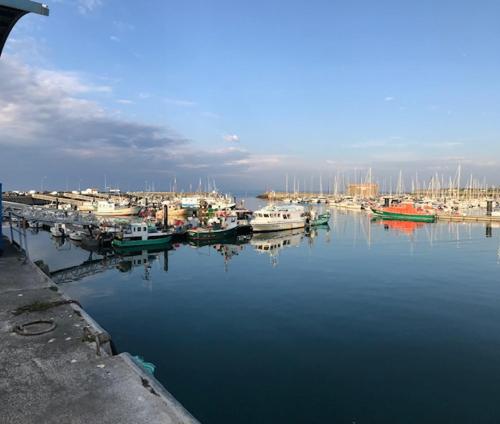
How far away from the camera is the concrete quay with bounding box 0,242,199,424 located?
5863 millimetres

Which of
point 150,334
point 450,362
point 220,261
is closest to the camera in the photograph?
point 450,362

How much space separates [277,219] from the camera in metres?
57.6

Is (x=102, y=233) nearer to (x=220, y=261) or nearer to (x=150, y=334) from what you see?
(x=220, y=261)

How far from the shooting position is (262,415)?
9.66 meters

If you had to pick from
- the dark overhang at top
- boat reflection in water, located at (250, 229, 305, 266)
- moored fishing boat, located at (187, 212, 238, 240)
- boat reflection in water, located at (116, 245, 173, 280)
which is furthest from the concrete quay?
moored fishing boat, located at (187, 212, 238, 240)

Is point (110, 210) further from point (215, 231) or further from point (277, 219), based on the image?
point (277, 219)

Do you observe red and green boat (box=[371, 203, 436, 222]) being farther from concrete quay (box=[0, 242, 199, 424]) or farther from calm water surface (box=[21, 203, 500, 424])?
concrete quay (box=[0, 242, 199, 424])

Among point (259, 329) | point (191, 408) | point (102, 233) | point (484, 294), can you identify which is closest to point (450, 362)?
point (259, 329)

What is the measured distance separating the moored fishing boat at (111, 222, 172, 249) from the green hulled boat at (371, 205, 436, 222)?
2202 inches

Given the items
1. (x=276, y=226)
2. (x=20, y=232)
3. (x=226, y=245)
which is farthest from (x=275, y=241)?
(x=20, y=232)

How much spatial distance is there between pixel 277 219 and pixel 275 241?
10441mm

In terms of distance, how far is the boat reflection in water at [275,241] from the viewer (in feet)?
130

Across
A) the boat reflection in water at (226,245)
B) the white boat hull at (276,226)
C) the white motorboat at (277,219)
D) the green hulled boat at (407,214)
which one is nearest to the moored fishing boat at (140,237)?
the boat reflection in water at (226,245)

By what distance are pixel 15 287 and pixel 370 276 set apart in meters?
23.1
